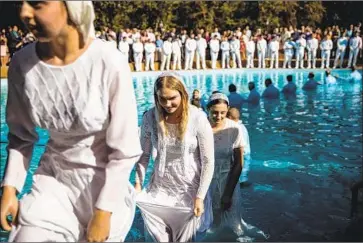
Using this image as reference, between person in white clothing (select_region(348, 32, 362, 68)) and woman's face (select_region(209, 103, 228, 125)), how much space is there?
73.9ft

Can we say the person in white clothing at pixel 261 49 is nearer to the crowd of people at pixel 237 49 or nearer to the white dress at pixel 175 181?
the crowd of people at pixel 237 49

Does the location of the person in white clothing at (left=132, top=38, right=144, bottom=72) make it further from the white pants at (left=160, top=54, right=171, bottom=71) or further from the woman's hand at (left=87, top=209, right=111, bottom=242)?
the woman's hand at (left=87, top=209, right=111, bottom=242)

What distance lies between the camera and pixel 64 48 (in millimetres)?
2188

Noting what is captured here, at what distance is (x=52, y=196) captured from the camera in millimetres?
2293

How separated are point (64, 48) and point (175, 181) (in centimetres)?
200

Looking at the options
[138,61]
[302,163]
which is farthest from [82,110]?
[138,61]

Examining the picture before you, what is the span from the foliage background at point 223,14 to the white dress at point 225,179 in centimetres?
2831

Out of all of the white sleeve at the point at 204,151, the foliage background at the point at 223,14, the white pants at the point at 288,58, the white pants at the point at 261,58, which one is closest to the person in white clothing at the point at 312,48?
the white pants at the point at 288,58

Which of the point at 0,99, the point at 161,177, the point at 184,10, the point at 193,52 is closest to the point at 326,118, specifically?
the point at 161,177

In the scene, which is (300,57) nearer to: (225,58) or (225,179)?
(225,58)

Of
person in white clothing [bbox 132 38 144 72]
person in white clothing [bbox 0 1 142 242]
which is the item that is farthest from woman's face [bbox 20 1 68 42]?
Result: person in white clothing [bbox 132 38 144 72]

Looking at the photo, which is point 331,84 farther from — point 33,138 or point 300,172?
point 33,138

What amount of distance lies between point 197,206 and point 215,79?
805 inches

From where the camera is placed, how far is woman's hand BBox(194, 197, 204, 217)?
151 inches
